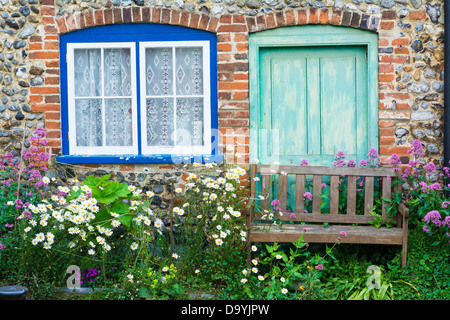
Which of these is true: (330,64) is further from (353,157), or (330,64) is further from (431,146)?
(431,146)

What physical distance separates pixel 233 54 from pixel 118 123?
153 cm

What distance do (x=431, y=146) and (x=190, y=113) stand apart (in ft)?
8.69

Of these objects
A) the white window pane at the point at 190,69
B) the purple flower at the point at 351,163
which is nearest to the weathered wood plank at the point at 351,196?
the purple flower at the point at 351,163

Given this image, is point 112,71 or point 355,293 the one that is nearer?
point 355,293

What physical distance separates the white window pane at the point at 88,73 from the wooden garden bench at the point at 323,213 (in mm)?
2070

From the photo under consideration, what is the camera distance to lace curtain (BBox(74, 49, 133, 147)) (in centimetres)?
543

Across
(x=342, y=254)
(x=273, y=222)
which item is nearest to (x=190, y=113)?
(x=273, y=222)

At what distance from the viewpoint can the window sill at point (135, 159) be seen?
17.2 feet

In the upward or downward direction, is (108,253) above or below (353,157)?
below

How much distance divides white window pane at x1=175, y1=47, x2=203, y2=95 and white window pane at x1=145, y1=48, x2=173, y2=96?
0.11 m

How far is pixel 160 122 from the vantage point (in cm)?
543

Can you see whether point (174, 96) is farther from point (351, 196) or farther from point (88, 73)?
point (351, 196)

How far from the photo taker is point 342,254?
4.62 meters
